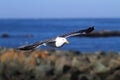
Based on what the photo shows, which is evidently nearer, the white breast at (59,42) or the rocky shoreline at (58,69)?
the white breast at (59,42)

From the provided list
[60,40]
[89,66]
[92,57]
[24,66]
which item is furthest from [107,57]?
[60,40]

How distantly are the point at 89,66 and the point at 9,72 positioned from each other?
160 centimetres

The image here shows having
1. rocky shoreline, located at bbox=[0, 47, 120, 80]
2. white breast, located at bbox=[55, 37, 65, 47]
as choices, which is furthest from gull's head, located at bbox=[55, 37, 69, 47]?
rocky shoreline, located at bbox=[0, 47, 120, 80]

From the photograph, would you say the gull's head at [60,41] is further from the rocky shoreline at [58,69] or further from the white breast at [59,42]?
the rocky shoreline at [58,69]

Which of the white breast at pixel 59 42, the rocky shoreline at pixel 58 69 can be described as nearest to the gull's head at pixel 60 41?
the white breast at pixel 59 42

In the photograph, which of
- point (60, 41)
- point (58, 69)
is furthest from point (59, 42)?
point (58, 69)

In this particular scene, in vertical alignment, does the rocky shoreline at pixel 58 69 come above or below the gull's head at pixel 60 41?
Answer: below

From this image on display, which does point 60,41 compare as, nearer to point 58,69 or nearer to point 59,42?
point 59,42

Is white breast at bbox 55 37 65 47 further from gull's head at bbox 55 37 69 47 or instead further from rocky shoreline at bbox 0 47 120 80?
rocky shoreline at bbox 0 47 120 80

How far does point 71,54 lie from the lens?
44.9 feet

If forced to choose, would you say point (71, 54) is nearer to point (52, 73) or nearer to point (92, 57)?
point (92, 57)

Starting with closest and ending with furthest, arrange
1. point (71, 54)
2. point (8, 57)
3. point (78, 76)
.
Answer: point (78, 76) < point (8, 57) < point (71, 54)

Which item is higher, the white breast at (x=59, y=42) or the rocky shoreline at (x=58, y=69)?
the white breast at (x=59, y=42)

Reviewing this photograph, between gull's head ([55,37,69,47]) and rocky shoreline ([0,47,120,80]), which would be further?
rocky shoreline ([0,47,120,80])
